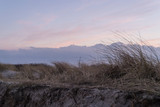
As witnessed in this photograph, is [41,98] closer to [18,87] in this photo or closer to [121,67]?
[18,87]

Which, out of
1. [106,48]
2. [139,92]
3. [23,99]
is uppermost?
[106,48]

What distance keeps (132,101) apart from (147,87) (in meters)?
0.33

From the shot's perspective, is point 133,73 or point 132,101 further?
point 133,73

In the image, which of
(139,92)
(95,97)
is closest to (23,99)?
(95,97)

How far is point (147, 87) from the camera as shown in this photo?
302 centimetres

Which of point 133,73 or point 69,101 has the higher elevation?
point 133,73

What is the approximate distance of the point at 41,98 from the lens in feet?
12.6

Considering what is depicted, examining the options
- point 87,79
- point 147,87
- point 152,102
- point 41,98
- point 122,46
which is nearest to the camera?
point 152,102

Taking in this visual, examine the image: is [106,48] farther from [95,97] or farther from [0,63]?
[0,63]

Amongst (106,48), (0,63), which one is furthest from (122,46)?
(0,63)

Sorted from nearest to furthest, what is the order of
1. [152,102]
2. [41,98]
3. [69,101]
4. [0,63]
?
[152,102] < [69,101] < [41,98] < [0,63]

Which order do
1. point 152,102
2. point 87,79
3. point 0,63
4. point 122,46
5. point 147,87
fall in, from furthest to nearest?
point 0,63, point 122,46, point 87,79, point 147,87, point 152,102

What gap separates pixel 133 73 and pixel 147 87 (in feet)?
3.08

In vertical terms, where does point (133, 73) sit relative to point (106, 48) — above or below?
below
